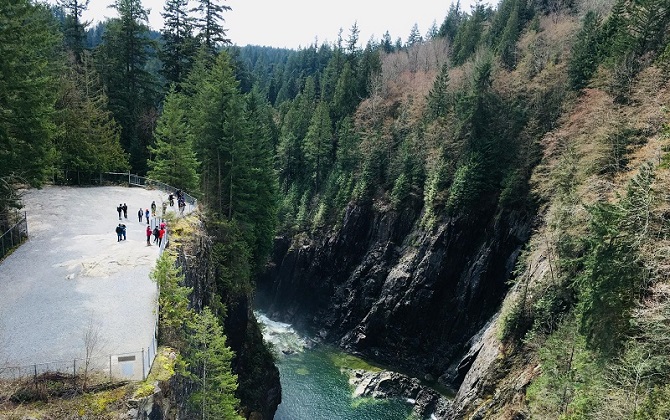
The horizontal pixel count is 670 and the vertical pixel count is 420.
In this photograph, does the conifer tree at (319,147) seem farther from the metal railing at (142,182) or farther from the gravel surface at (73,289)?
the gravel surface at (73,289)

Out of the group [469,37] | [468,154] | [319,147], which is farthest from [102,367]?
[469,37]

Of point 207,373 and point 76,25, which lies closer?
point 207,373

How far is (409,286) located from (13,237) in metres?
41.3

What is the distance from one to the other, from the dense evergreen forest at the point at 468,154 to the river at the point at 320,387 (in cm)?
1339

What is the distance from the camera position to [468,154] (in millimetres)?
53469

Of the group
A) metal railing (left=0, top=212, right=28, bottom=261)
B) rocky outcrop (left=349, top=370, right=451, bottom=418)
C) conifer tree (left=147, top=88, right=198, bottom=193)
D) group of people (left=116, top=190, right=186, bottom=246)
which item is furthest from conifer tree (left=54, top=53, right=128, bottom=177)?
rocky outcrop (left=349, top=370, right=451, bottom=418)

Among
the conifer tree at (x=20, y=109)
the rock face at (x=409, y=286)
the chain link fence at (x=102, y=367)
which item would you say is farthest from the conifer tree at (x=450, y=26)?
the chain link fence at (x=102, y=367)

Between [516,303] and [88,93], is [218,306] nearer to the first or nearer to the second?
[516,303]

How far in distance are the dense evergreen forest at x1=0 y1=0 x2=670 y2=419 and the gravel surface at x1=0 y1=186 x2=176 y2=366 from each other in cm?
256

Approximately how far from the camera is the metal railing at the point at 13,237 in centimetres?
2197

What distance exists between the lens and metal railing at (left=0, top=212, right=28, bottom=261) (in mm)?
21969

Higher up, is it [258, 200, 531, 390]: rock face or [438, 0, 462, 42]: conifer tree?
[438, 0, 462, 42]: conifer tree

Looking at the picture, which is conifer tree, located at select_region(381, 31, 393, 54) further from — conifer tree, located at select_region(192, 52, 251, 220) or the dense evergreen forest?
conifer tree, located at select_region(192, 52, 251, 220)

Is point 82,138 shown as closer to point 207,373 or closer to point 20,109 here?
point 20,109
